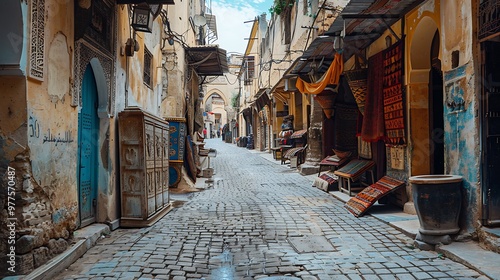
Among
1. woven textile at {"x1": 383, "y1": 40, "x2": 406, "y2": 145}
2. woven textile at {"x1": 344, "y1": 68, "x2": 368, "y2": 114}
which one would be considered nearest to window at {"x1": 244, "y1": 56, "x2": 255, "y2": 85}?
woven textile at {"x1": 344, "y1": 68, "x2": 368, "y2": 114}

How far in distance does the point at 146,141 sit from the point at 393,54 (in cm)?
472

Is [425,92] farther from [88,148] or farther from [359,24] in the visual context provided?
[88,148]

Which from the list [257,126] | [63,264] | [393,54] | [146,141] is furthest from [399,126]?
[257,126]

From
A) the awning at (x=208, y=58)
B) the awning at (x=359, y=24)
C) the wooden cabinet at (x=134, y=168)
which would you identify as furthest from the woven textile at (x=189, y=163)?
the wooden cabinet at (x=134, y=168)

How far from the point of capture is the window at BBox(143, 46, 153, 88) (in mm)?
8000

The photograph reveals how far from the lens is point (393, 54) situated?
21.9 ft

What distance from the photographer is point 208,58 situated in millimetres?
13031

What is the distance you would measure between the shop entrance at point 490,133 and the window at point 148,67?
627cm

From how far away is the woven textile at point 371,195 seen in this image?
6273 mm

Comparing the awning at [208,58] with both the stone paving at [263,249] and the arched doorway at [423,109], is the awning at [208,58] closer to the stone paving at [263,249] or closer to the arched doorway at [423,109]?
the stone paving at [263,249]

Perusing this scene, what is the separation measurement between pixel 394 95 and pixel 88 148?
209 inches

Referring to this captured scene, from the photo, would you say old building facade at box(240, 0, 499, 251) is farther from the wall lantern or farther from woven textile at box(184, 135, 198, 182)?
woven textile at box(184, 135, 198, 182)

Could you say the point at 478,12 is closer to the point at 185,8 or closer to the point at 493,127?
the point at 493,127

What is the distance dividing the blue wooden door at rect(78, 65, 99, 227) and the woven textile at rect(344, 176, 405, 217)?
4.42 m
